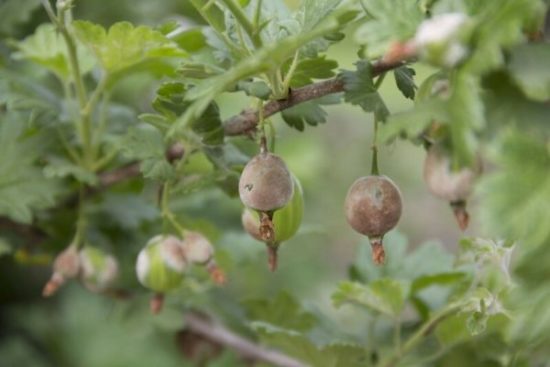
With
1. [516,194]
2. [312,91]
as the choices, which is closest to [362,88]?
[312,91]

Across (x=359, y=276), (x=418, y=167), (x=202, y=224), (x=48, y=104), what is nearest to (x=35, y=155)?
(x=48, y=104)

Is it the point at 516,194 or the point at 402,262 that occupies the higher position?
the point at 402,262

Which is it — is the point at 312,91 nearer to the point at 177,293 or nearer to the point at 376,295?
the point at 376,295

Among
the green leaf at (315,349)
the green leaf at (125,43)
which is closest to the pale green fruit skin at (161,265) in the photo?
the green leaf at (315,349)

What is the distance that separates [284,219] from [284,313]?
0.37m

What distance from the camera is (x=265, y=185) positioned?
743 mm

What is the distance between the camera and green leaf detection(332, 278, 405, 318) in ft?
3.14

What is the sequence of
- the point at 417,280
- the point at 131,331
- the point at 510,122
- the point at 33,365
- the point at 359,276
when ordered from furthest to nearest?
the point at 33,365 < the point at 131,331 < the point at 359,276 < the point at 417,280 < the point at 510,122

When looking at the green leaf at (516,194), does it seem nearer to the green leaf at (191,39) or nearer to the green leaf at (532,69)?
the green leaf at (532,69)

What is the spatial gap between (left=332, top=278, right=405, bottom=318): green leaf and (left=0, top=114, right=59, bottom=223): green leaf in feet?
1.32

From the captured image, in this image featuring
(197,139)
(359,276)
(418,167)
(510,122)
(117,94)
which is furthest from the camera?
(418,167)

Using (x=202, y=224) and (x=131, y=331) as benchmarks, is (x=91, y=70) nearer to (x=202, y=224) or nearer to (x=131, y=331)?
(x=202, y=224)

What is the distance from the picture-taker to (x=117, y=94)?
1663mm

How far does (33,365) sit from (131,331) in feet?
1.83
